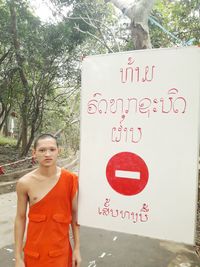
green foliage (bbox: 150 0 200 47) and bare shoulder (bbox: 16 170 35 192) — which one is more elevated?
green foliage (bbox: 150 0 200 47)

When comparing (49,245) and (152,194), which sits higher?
(152,194)

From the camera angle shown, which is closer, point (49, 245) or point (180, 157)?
point (180, 157)

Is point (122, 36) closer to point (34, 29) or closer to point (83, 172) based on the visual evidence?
point (34, 29)

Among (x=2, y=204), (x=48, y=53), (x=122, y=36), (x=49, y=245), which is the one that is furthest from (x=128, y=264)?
(x=48, y=53)

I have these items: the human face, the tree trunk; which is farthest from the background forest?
the human face

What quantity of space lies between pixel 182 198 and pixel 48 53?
9.23 m

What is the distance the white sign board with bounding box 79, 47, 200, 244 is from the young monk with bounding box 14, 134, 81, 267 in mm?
136

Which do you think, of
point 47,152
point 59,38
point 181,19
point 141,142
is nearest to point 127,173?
point 141,142

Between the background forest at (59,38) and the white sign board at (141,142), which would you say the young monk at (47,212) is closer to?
the white sign board at (141,142)

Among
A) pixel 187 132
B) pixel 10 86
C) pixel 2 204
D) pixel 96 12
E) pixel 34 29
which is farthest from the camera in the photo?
pixel 10 86

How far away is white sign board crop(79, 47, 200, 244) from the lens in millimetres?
1902

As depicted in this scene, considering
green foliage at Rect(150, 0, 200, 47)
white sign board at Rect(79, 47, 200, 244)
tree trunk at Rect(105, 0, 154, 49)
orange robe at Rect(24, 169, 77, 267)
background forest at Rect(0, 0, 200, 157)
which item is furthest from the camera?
background forest at Rect(0, 0, 200, 157)

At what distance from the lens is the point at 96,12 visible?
884 centimetres

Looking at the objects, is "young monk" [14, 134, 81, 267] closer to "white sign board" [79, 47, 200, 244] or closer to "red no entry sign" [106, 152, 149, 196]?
"white sign board" [79, 47, 200, 244]
